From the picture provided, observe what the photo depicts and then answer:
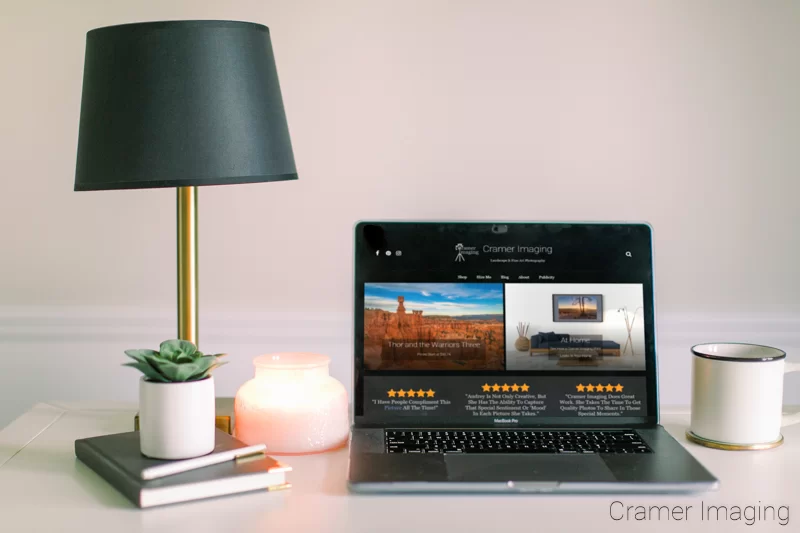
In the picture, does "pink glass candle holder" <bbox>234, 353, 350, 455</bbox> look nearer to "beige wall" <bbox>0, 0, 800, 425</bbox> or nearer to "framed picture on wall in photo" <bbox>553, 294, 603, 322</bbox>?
"framed picture on wall in photo" <bbox>553, 294, 603, 322</bbox>

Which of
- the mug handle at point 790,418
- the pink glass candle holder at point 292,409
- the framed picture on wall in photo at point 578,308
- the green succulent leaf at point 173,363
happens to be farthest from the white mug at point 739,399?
the green succulent leaf at point 173,363

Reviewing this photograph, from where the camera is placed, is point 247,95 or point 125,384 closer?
point 247,95

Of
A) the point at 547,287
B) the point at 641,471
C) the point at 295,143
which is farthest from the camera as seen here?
the point at 295,143

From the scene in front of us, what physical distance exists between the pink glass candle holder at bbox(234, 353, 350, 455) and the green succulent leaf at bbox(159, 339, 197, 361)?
0.13 m

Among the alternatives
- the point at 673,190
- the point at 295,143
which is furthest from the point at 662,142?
the point at 295,143

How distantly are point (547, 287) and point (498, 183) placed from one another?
49 cm

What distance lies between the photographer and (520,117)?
154cm

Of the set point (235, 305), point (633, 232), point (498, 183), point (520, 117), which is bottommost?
point (235, 305)

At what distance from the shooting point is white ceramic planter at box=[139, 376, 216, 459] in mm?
864

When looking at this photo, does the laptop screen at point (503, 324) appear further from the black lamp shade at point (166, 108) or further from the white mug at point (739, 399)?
the black lamp shade at point (166, 108)

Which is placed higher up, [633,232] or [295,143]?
[295,143]

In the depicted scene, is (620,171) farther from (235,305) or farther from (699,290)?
(235,305)

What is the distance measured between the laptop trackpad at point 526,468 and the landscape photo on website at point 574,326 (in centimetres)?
18

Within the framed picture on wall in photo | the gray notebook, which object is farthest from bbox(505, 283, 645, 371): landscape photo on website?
the gray notebook
